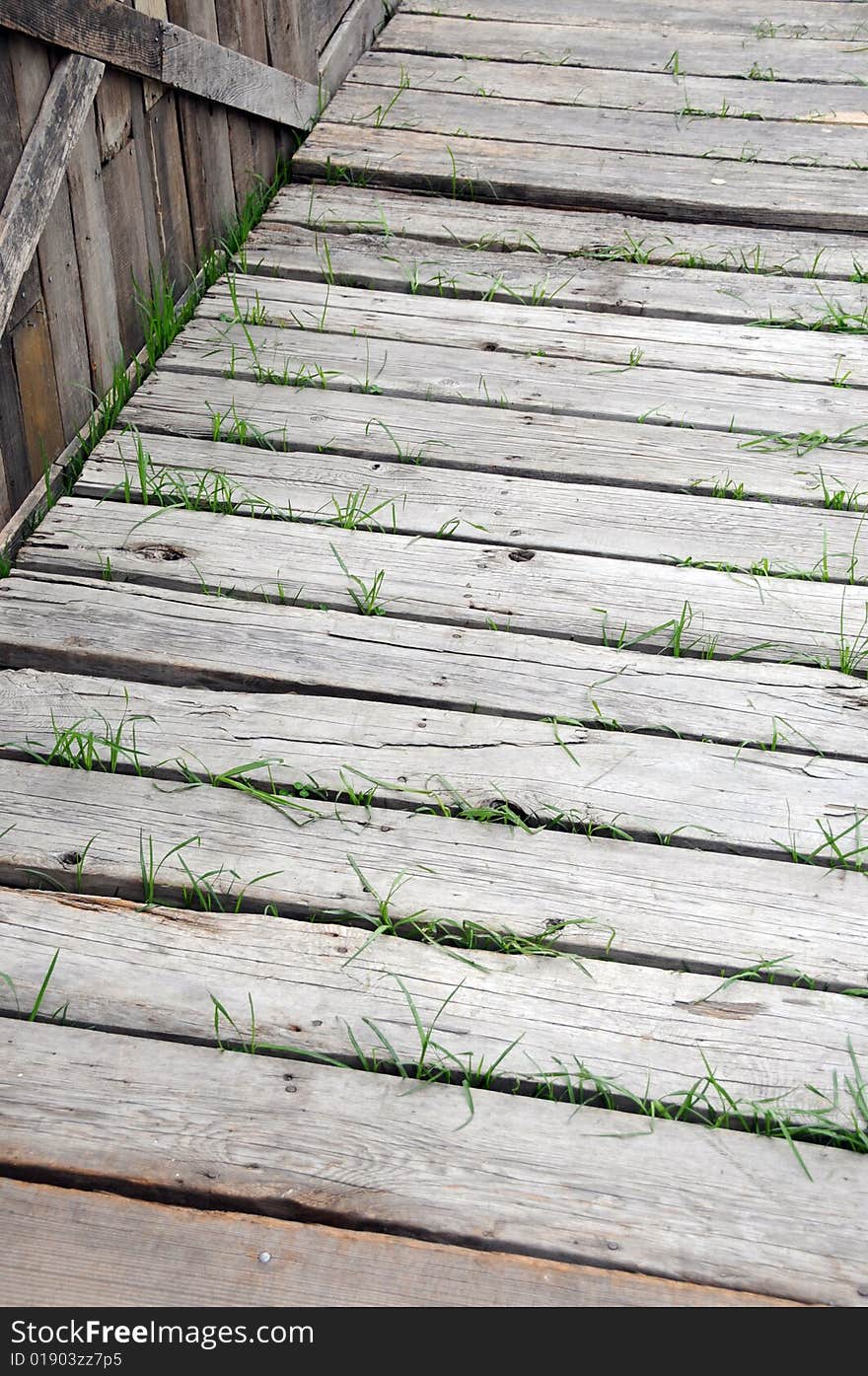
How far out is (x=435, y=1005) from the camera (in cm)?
178

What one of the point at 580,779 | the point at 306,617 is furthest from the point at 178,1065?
the point at 306,617

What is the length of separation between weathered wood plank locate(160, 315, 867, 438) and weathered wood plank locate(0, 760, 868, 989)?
1.34 m

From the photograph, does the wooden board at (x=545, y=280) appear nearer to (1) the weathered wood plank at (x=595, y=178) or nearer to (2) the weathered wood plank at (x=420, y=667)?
(1) the weathered wood plank at (x=595, y=178)

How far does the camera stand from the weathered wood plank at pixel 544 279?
3.38 meters

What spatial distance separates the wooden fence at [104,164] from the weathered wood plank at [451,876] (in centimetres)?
88

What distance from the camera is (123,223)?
2.94 metres

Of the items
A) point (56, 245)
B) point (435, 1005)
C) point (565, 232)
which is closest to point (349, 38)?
point (565, 232)

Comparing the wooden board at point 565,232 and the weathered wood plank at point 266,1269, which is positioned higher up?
the wooden board at point 565,232

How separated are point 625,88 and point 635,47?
12.4 inches

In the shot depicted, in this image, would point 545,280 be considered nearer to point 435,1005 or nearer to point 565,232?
point 565,232

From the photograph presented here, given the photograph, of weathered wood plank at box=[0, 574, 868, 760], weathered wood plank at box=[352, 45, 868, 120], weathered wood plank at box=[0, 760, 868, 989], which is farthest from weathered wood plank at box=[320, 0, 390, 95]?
weathered wood plank at box=[0, 760, 868, 989]

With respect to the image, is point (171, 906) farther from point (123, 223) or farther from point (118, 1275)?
point (123, 223)

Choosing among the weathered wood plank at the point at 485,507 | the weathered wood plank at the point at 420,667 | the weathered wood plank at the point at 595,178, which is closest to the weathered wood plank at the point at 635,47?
the weathered wood plank at the point at 595,178

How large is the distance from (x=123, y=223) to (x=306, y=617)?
1145 mm
